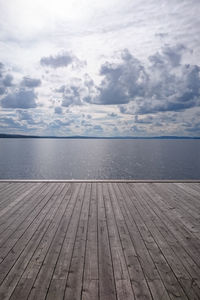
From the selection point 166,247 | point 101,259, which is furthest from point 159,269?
point 101,259

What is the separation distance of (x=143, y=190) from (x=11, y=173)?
31999 millimetres

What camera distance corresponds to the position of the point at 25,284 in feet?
8.09

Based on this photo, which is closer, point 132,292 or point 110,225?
point 132,292

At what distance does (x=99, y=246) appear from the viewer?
10.8 feet

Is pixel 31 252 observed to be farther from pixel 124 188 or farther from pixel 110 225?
pixel 124 188

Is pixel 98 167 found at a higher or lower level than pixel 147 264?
lower

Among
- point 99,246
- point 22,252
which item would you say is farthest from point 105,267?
point 22,252

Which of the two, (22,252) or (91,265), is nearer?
(91,265)

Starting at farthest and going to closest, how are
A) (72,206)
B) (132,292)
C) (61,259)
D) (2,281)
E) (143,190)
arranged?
(143,190)
(72,206)
(61,259)
(2,281)
(132,292)

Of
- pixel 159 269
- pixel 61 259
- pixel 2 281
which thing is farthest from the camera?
pixel 61 259

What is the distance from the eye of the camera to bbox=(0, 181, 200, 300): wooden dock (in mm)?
2422

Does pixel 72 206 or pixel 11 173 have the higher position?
pixel 72 206

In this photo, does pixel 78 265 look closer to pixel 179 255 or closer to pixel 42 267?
pixel 42 267

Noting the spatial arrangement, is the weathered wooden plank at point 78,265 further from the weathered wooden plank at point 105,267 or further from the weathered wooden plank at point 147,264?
the weathered wooden plank at point 147,264
